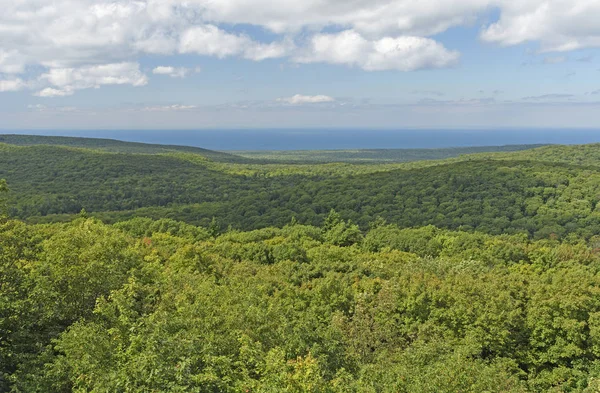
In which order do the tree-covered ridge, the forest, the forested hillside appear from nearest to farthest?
the tree-covered ridge < the forest < the forested hillside

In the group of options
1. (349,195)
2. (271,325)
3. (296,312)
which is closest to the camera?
(271,325)

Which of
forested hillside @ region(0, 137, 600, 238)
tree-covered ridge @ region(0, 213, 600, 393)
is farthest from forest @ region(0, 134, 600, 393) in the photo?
forested hillside @ region(0, 137, 600, 238)

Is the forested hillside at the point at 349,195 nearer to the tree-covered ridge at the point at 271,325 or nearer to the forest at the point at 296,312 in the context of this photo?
the forest at the point at 296,312

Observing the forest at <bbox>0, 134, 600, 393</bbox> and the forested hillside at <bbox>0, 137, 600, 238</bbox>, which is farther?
the forested hillside at <bbox>0, 137, 600, 238</bbox>

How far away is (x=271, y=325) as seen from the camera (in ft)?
59.8

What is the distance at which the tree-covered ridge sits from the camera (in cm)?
1362

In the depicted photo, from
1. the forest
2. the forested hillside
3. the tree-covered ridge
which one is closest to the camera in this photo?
the tree-covered ridge

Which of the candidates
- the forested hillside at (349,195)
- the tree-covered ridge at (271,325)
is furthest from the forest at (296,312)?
the forested hillside at (349,195)

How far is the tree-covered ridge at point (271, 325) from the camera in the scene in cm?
1362

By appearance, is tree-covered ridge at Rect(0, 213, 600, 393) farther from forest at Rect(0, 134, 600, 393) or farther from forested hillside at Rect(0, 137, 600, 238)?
forested hillside at Rect(0, 137, 600, 238)

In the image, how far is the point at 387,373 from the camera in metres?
15.9

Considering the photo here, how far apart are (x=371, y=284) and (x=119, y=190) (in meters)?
118

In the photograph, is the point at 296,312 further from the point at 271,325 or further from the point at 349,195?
the point at 349,195

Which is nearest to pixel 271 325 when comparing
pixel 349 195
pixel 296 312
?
pixel 296 312
